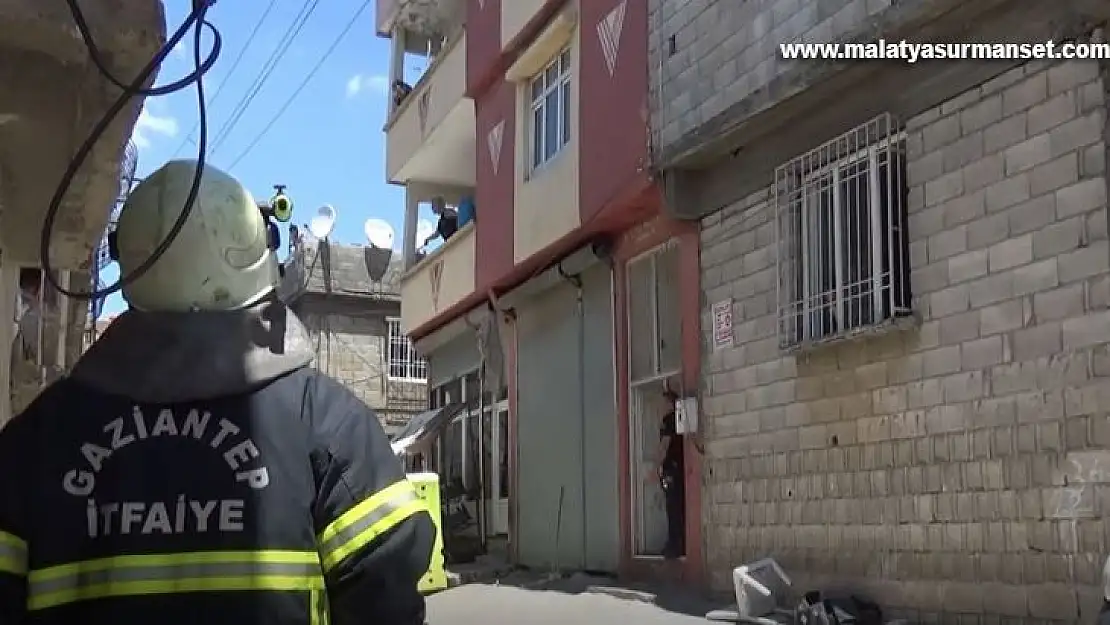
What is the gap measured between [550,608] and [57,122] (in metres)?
5.89

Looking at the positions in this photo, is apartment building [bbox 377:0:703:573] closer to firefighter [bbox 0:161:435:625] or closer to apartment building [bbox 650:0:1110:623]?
apartment building [bbox 650:0:1110:623]

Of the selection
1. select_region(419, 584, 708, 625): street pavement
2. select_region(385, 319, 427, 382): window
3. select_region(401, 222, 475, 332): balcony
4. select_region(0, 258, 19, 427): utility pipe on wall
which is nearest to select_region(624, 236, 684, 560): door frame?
select_region(419, 584, 708, 625): street pavement

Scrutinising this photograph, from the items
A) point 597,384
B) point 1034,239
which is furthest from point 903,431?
point 597,384

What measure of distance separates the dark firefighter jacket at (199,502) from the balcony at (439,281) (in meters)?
13.1

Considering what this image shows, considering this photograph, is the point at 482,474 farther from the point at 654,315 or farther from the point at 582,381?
the point at 654,315

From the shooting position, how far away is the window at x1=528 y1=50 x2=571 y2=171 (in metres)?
12.8

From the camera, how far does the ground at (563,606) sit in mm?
8461

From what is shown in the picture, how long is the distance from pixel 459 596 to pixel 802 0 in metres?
6.66

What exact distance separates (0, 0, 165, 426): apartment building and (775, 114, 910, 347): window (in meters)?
4.51

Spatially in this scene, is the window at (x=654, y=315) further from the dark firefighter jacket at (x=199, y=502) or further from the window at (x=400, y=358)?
the window at (x=400, y=358)

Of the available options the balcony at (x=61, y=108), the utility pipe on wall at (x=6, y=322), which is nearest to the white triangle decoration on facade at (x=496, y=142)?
the utility pipe on wall at (x=6, y=322)

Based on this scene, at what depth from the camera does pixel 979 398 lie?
251 inches

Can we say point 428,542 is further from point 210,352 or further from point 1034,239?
point 1034,239

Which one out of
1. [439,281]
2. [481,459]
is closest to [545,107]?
[439,281]
